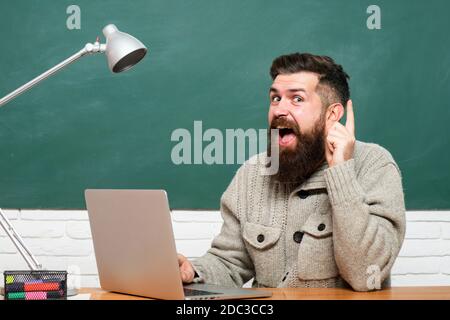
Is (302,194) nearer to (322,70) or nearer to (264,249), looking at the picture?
(264,249)

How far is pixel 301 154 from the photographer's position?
7.27 feet

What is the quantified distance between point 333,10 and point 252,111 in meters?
0.53

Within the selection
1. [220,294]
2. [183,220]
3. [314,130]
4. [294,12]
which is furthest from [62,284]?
[294,12]

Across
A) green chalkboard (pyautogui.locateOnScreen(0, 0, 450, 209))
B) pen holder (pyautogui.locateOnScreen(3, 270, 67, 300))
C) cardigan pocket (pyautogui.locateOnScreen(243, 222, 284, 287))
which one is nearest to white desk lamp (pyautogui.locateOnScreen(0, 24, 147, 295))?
pen holder (pyautogui.locateOnScreen(3, 270, 67, 300))

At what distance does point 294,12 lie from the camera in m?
2.94

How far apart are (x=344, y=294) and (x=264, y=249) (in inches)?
17.6

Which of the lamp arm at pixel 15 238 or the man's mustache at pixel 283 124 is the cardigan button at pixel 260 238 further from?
the lamp arm at pixel 15 238

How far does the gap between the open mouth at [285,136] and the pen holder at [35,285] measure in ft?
2.93

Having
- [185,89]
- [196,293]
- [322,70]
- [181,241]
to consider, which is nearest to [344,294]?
[196,293]

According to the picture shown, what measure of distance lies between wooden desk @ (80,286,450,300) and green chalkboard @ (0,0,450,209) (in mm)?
1079

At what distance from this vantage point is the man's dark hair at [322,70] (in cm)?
227

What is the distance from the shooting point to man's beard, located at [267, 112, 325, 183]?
2.21 metres
